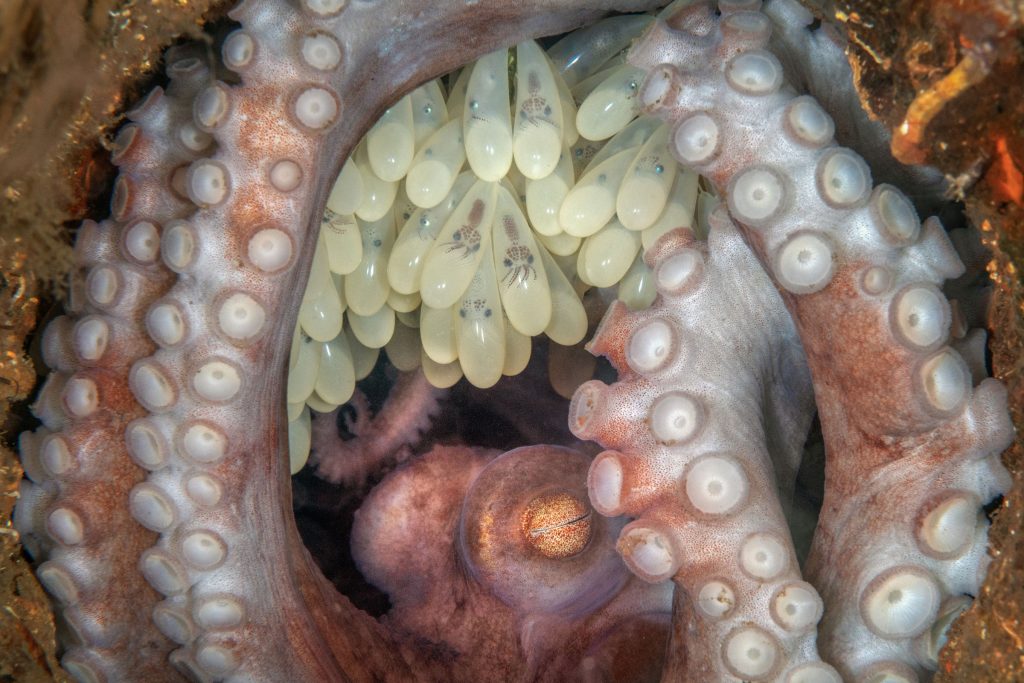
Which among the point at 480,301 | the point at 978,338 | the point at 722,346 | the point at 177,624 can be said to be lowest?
the point at 177,624

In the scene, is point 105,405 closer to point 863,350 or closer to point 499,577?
point 499,577

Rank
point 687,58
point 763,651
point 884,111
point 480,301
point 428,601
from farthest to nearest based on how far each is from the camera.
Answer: point 428,601, point 480,301, point 687,58, point 763,651, point 884,111

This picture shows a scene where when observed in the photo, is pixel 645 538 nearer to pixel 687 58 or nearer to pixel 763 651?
pixel 763 651

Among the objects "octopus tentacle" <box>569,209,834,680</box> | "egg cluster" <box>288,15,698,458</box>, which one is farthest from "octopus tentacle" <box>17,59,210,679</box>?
"octopus tentacle" <box>569,209,834,680</box>

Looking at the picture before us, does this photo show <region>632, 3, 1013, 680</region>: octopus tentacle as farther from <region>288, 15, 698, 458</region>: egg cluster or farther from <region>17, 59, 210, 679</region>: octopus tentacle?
<region>17, 59, 210, 679</region>: octopus tentacle

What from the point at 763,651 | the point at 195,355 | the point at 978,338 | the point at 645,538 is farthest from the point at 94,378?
the point at 978,338

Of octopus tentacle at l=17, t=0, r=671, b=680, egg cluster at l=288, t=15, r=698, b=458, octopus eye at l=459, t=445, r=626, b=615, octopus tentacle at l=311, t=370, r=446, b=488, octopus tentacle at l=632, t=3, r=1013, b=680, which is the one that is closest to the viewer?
octopus tentacle at l=632, t=3, r=1013, b=680

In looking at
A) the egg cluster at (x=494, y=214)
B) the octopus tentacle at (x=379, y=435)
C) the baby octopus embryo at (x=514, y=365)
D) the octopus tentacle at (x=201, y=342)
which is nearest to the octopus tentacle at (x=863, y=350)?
the baby octopus embryo at (x=514, y=365)
